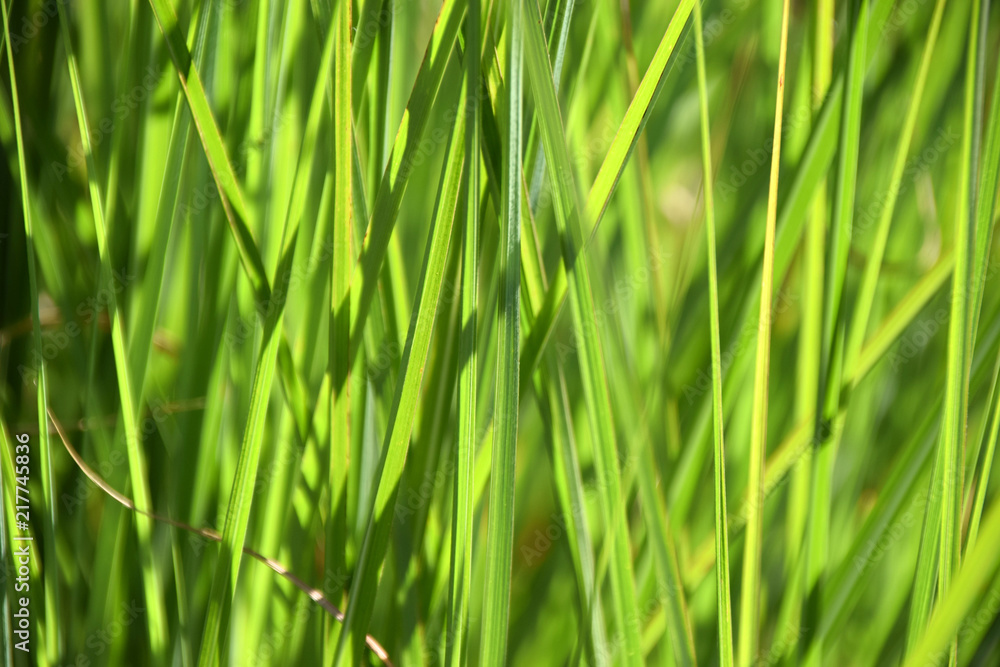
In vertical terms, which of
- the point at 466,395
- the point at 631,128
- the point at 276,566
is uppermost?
the point at 631,128

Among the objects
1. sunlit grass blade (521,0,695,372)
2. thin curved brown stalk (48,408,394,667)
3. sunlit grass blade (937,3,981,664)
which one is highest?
sunlit grass blade (521,0,695,372)

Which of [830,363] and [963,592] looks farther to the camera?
[830,363]

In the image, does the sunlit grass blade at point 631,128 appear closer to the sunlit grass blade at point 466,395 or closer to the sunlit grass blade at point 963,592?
the sunlit grass blade at point 466,395

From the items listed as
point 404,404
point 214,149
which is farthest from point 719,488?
point 214,149

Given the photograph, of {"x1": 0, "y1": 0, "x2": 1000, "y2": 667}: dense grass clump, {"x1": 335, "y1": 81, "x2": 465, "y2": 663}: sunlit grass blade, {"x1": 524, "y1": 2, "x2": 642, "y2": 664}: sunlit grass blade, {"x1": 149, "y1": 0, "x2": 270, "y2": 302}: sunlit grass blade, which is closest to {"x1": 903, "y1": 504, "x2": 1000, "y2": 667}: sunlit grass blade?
{"x1": 0, "y1": 0, "x2": 1000, "y2": 667}: dense grass clump

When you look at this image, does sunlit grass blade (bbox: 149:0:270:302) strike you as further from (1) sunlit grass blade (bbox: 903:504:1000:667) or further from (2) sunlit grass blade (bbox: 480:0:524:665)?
(1) sunlit grass blade (bbox: 903:504:1000:667)

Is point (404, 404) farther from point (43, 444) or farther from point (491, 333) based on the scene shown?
point (43, 444)

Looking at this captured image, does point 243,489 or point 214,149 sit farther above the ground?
point 214,149

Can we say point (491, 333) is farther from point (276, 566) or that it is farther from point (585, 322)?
point (276, 566)

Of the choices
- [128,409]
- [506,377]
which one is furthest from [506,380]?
[128,409]
